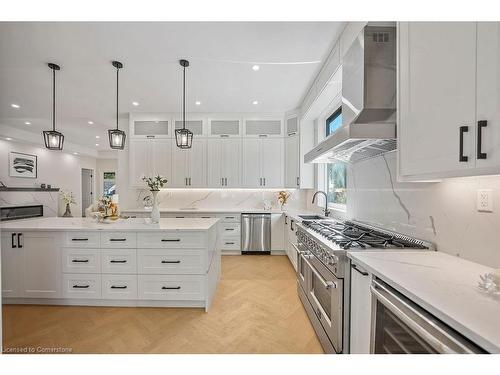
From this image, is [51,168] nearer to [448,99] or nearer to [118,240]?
[118,240]

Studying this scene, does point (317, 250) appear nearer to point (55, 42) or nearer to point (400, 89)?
point (400, 89)

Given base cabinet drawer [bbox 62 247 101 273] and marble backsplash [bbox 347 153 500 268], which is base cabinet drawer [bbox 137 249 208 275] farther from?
marble backsplash [bbox 347 153 500 268]

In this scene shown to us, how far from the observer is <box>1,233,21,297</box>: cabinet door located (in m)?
2.52

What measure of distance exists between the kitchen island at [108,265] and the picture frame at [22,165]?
475cm

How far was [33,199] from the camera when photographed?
5645mm

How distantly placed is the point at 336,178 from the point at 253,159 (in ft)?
5.98

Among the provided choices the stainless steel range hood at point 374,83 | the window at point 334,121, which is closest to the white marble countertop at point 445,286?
the stainless steel range hood at point 374,83

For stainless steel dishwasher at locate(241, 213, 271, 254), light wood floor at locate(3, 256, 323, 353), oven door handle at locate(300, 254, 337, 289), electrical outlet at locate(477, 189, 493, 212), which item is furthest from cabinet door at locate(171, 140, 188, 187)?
electrical outlet at locate(477, 189, 493, 212)

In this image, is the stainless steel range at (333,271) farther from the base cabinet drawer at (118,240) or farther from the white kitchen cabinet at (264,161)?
the white kitchen cabinet at (264,161)

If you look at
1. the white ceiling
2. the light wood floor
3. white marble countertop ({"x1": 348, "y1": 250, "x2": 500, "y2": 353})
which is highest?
the white ceiling

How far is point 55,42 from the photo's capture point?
244 cm

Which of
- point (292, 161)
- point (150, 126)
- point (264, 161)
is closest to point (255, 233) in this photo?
point (264, 161)

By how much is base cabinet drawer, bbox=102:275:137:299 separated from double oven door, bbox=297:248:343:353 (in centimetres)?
185
